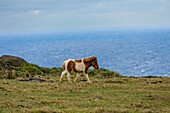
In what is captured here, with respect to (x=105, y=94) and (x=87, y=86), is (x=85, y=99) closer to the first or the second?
(x=105, y=94)

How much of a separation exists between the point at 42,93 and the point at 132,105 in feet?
20.0

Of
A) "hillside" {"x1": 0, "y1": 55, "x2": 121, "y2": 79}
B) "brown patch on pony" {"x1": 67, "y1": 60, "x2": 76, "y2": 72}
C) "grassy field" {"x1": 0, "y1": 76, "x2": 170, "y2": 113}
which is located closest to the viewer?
"grassy field" {"x1": 0, "y1": 76, "x2": 170, "y2": 113}

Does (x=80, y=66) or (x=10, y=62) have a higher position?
(x=10, y=62)

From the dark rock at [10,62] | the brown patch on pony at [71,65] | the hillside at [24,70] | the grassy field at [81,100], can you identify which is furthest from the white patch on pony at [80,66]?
the dark rock at [10,62]

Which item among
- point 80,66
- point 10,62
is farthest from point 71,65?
point 10,62

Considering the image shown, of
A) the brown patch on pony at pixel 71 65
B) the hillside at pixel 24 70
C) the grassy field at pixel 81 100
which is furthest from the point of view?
the hillside at pixel 24 70

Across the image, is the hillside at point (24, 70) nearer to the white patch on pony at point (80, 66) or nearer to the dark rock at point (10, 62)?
the dark rock at point (10, 62)

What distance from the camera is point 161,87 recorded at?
17.9m

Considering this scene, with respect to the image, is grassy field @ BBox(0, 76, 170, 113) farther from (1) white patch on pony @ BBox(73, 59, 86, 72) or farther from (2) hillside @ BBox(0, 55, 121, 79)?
(2) hillside @ BBox(0, 55, 121, 79)

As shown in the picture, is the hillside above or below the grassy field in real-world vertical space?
above

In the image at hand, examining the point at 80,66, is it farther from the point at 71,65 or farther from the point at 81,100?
the point at 81,100

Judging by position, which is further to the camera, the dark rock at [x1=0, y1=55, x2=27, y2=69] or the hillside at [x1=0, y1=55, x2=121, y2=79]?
the dark rock at [x1=0, y1=55, x2=27, y2=69]

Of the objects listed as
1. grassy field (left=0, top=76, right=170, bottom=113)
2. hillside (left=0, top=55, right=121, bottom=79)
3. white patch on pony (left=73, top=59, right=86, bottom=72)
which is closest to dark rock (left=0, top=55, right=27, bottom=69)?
hillside (left=0, top=55, right=121, bottom=79)

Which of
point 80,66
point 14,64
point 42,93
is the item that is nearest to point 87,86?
point 80,66
